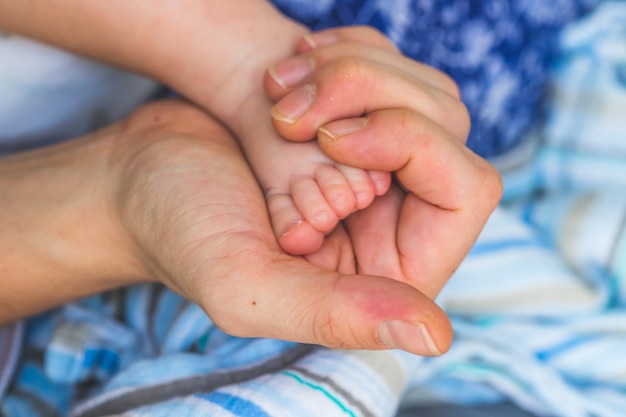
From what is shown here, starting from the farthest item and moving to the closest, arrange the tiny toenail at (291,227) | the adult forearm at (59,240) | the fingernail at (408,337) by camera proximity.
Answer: the adult forearm at (59,240) → the tiny toenail at (291,227) → the fingernail at (408,337)

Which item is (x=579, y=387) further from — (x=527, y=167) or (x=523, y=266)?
(x=527, y=167)

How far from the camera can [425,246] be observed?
1.96 ft

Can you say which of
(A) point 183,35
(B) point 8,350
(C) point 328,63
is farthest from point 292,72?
(B) point 8,350

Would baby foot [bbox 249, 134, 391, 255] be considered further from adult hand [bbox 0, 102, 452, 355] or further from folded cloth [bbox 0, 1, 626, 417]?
folded cloth [bbox 0, 1, 626, 417]

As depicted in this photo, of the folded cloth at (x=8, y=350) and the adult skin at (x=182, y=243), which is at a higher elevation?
the adult skin at (x=182, y=243)

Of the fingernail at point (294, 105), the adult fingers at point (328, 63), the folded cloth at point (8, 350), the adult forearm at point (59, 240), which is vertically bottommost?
the folded cloth at point (8, 350)

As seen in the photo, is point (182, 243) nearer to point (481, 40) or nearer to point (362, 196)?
point (362, 196)

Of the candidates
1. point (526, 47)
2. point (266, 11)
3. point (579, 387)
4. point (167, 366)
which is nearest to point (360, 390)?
point (167, 366)

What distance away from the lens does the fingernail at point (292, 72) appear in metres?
0.68

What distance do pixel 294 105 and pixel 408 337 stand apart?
0.85ft

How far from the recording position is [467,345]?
0.76 meters

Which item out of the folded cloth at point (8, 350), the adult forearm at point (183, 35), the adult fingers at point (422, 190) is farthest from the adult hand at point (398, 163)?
the folded cloth at point (8, 350)

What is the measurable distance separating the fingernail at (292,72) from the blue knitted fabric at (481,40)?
19cm

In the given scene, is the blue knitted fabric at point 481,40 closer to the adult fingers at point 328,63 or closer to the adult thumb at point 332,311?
the adult fingers at point 328,63
